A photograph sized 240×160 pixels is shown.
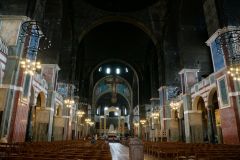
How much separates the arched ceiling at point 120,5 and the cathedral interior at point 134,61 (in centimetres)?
14

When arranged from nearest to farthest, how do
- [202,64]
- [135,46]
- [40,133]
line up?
[40,133]
[202,64]
[135,46]

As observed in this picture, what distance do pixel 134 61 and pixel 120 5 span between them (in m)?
14.4

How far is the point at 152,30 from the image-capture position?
96.8 ft

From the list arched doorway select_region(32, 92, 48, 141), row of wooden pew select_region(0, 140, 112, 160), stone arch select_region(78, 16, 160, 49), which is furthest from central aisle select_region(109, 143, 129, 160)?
stone arch select_region(78, 16, 160, 49)

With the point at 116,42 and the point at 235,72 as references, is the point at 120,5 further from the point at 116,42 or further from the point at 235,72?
the point at 235,72

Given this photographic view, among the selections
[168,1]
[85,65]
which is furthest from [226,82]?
[85,65]

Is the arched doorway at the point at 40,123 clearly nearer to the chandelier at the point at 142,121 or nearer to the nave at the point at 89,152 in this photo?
the nave at the point at 89,152

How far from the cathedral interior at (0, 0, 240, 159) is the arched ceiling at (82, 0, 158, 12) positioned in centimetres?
14

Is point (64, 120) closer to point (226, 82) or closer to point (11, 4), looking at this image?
point (11, 4)

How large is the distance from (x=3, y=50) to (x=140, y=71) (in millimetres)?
31781

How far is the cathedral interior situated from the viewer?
1294cm

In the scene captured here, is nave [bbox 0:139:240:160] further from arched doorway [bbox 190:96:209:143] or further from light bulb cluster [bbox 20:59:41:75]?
arched doorway [bbox 190:96:209:143]

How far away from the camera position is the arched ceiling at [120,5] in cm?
3022


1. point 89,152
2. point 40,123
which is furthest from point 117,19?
point 89,152
